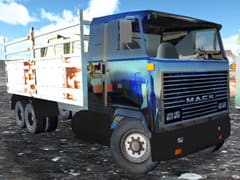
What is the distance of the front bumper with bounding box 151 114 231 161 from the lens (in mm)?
4387

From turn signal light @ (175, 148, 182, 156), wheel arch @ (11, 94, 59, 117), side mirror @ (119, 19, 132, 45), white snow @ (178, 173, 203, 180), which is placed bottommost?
white snow @ (178, 173, 203, 180)

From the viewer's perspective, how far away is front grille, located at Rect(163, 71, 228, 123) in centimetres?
441

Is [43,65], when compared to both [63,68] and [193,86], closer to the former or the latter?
[63,68]

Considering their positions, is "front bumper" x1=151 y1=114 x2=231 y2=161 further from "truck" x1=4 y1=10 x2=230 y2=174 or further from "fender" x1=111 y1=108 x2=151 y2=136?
"fender" x1=111 y1=108 x2=151 y2=136

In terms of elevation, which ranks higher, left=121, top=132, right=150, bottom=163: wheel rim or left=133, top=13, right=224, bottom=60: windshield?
left=133, top=13, right=224, bottom=60: windshield

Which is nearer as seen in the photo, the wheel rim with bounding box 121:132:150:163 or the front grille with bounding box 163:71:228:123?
the front grille with bounding box 163:71:228:123

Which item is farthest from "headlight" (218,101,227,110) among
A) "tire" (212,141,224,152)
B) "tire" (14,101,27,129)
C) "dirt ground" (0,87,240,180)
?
"tire" (14,101,27,129)

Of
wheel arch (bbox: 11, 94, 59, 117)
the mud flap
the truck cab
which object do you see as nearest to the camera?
→ the truck cab

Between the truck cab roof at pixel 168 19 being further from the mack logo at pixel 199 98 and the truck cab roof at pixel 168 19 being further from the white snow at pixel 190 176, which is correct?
the white snow at pixel 190 176

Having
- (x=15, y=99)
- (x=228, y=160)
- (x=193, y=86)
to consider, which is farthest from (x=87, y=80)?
(x=15, y=99)

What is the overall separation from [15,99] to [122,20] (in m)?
5.03

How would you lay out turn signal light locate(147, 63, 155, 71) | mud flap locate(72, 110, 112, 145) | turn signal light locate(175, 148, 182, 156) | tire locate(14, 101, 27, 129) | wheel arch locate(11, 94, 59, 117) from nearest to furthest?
turn signal light locate(147, 63, 155, 71) < turn signal light locate(175, 148, 182, 156) < mud flap locate(72, 110, 112, 145) < wheel arch locate(11, 94, 59, 117) < tire locate(14, 101, 27, 129)

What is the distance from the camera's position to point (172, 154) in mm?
4480

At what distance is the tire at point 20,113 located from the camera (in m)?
8.11
